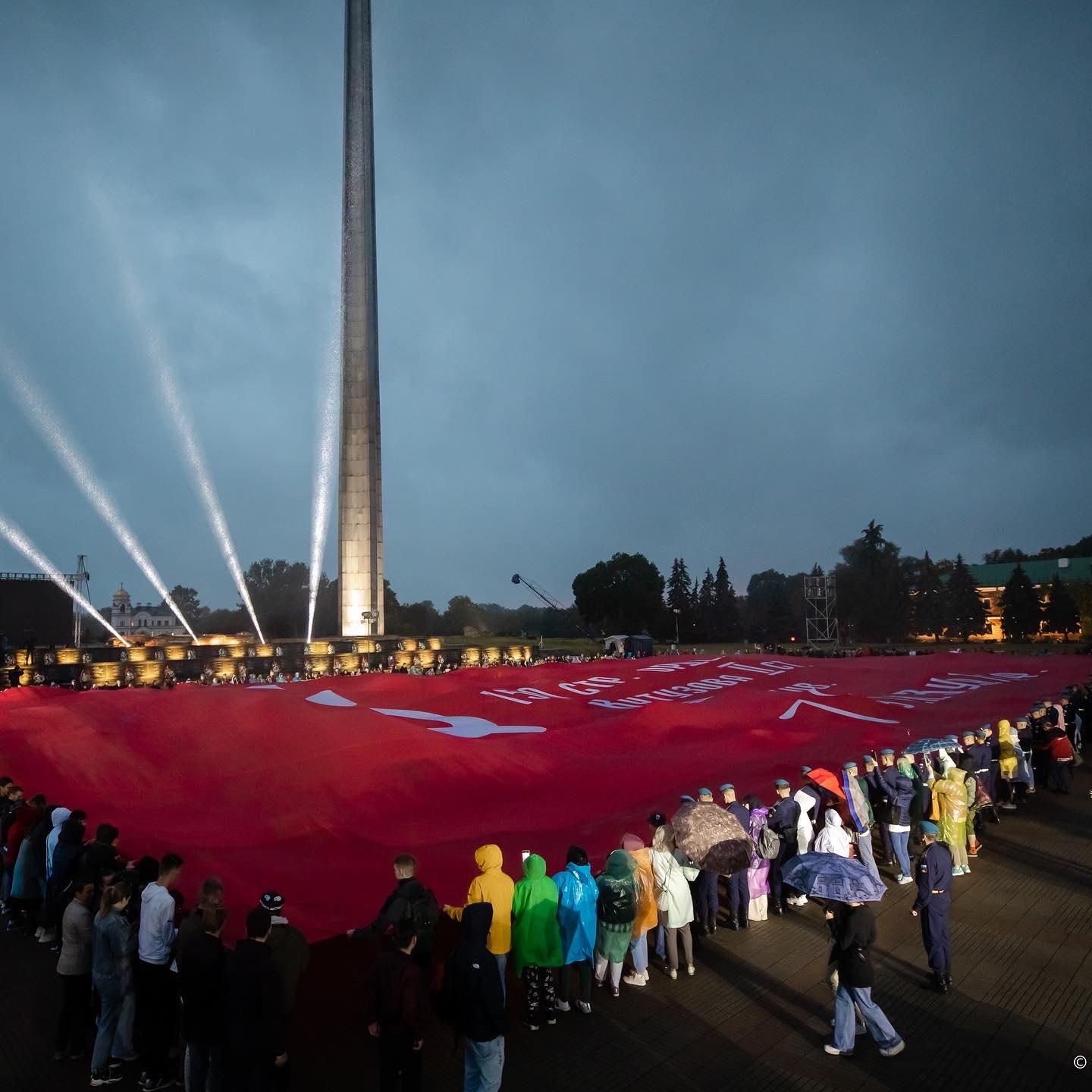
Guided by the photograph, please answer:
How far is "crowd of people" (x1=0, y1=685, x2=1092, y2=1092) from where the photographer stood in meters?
4.58

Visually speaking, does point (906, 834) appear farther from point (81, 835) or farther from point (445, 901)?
→ point (81, 835)

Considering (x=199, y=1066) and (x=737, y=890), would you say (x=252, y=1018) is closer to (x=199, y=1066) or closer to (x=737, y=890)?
(x=199, y=1066)

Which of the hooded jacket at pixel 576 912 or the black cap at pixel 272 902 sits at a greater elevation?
the black cap at pixel 272 902

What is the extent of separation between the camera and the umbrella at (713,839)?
676cm

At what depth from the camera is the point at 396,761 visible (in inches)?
384

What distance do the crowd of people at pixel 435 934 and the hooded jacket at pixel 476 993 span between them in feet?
0.04

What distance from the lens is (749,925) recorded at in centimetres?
810

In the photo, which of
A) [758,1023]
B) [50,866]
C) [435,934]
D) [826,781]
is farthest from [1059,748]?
[50,866]

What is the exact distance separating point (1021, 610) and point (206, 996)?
252ft

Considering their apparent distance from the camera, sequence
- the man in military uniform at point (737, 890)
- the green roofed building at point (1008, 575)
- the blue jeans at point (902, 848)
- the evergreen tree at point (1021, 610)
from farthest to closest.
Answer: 1. the green roofed building at point (1008, 575)
2. the evergreen tree at point (1021, 610)
3. the blue jeans at point (902, 848)
4. the man in military uniform at point (737, 890)

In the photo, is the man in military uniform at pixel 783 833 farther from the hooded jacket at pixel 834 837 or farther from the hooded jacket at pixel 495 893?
the hooded jacket at pixel 495 893

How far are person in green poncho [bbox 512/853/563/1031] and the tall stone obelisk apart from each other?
157 ft

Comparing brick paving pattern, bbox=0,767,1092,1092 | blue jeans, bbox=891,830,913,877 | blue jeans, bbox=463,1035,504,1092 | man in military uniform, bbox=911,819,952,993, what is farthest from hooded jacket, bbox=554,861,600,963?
blue jeans, bbox=891,830,913,877

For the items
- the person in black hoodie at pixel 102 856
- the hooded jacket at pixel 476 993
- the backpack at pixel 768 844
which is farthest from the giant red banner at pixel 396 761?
the hooded jacket at pixel 476 993
